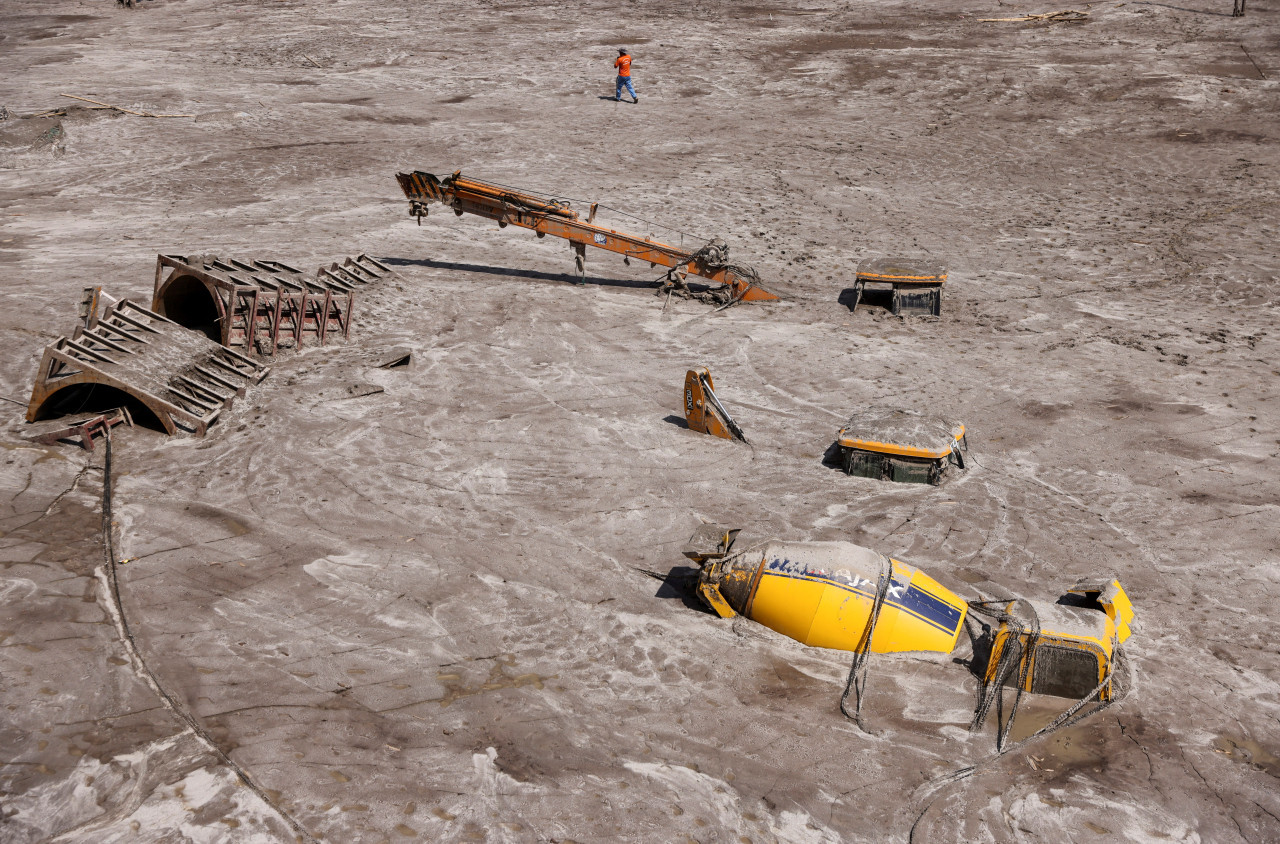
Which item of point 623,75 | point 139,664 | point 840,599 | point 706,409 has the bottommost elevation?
point 139,664

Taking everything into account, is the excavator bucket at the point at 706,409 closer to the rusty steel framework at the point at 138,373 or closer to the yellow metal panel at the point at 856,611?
the yellow metal panel at the point at 856,611

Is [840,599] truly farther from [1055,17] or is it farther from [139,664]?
[1055,17]

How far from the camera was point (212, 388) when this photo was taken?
485 inches

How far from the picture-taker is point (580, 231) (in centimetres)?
1584

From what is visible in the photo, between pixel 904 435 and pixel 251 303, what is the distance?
9.46 metres

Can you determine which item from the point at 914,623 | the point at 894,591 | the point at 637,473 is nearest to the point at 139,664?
the point at 637,473

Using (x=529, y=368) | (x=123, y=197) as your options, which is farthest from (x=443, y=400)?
(x=123, y=197)

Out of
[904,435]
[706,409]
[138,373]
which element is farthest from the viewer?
[706,409]

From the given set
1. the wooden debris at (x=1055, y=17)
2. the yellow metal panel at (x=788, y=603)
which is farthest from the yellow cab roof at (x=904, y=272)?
the wooden debris at (x=1055, y=17)

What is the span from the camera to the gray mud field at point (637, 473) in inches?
268

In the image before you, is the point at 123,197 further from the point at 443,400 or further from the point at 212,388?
the point at 443,400

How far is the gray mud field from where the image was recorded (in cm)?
681

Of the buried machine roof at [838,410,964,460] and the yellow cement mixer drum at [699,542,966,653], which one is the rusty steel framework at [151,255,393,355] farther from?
the yellow cement mixer drum at [699,542,966,653]

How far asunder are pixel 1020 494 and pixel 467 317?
8.99 m
